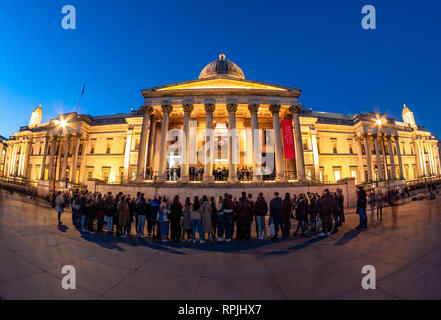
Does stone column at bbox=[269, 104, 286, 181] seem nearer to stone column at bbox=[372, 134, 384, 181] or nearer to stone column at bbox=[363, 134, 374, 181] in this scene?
stone column at bbox=[372, 134, 384, 181]

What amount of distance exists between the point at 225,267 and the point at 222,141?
2070 centimetres

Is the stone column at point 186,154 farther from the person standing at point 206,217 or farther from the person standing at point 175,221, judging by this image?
the person standing at point 206,217

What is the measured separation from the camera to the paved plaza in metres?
3.29

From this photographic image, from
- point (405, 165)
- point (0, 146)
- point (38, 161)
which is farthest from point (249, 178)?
point (0, 146)

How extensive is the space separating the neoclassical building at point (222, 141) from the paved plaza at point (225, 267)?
12121mm

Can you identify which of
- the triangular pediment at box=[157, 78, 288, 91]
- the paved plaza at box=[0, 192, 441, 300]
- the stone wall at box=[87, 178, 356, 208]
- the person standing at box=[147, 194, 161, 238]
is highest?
the triangular pediment at box=[157, 78, 288, 91]

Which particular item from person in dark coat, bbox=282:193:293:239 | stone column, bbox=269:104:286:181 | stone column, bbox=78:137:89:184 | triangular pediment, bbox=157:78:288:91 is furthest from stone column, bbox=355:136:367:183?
stone column, bbox=78:137:89:184

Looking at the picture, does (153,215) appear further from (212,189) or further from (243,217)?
(212,189)

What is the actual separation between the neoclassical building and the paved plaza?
12121 mm

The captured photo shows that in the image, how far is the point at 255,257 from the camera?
17.8 feet

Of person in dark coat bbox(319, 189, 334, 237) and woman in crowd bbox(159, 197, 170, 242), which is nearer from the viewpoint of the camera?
woman in crowd bbox(159, 197, 170, 242)

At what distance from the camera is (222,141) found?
24719mm

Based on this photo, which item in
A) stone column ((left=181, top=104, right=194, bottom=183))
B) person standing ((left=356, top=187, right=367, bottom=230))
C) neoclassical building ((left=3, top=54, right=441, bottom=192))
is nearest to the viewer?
person standing ((left=356, top=187, right=367, bottom=230))
